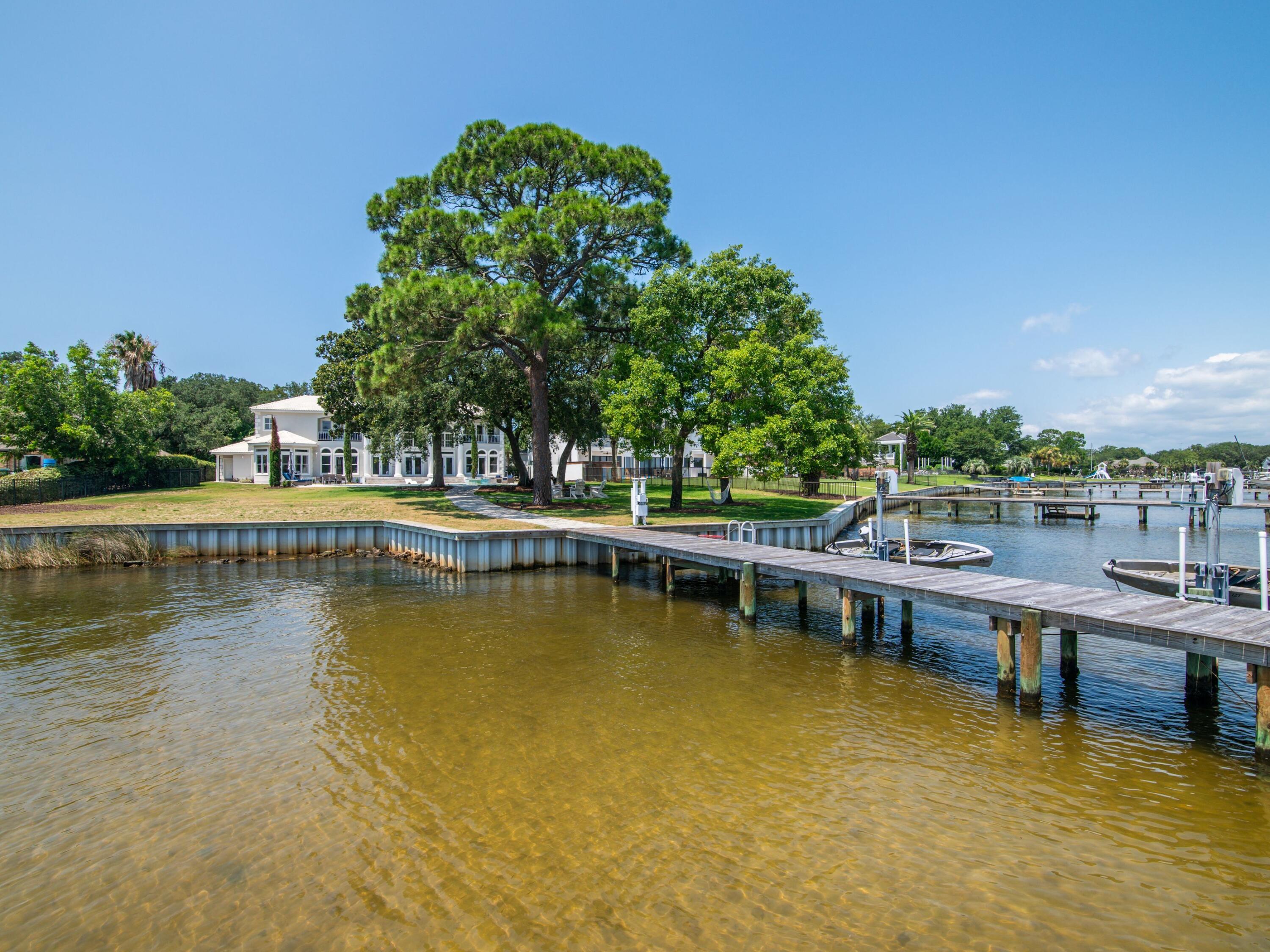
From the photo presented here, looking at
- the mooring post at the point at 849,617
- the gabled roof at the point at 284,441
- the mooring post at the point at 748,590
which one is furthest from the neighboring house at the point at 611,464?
the mooring post at the point at 849,617

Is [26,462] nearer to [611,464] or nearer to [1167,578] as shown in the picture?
[611,464]

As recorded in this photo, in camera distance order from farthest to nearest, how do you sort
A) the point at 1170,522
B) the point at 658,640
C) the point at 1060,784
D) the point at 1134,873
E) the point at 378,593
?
the point at 1170,522, the point at 378,593, the point at 658,640, the point at 1060,784, the point at 1134,873

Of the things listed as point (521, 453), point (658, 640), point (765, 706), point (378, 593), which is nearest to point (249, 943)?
point (765, 706)

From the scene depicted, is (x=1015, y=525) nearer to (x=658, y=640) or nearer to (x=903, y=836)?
(x=658, y=640)

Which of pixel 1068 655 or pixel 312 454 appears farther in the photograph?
pixel 312 454

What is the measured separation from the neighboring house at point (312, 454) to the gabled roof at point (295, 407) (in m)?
0.05

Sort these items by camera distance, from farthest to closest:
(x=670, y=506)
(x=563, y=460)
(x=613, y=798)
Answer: (x=563, y=460), (x=670, y=506), (x=613, y=798)

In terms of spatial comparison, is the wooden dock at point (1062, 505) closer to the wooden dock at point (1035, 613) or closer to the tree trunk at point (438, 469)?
the wooden dock at point (1035, 613)

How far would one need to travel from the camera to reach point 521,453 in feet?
178

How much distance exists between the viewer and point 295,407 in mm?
51219

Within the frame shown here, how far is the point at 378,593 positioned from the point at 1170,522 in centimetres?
5006

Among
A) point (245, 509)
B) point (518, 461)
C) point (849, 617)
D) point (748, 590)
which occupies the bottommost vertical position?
point (849, 617)

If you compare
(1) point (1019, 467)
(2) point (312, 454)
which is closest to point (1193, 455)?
(1) point (1019, 467)

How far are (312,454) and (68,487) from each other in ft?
60.7
